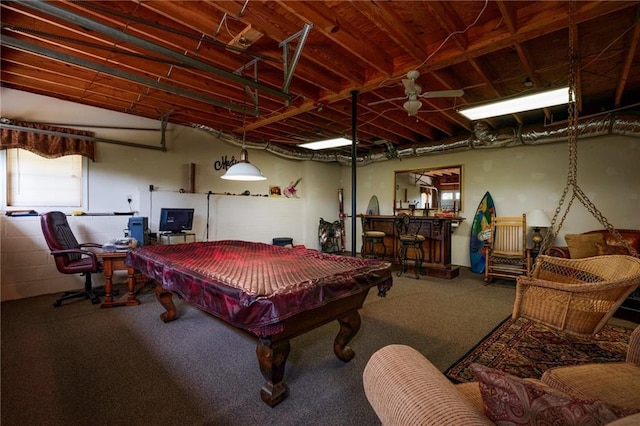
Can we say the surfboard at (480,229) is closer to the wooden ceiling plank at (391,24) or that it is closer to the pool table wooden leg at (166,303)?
the wooden ceiling plank at (391,24)

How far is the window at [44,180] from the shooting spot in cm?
395

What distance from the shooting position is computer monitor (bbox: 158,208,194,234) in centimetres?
467

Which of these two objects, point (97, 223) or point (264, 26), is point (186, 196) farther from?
point (264, 26)

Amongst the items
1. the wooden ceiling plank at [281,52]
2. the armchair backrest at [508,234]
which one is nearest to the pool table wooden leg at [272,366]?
the wooden ceiling plank at [281,52]

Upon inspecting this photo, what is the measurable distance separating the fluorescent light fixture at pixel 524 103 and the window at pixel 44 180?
5853mm

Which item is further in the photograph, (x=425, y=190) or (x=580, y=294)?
(x=425, y=190)

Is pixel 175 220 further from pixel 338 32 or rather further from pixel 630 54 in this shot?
pixel 630 54

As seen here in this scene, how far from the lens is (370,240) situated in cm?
619

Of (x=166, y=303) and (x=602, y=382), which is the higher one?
(x=602, y=382)

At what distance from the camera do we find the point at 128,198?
15.9ft

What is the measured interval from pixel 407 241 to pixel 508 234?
2.02 m

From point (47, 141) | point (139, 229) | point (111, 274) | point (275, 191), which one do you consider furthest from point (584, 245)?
point (47, 141)

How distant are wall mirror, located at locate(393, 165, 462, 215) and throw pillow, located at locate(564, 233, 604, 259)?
8.81 ft

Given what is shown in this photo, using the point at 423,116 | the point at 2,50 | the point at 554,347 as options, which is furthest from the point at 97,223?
the point at 554,347
